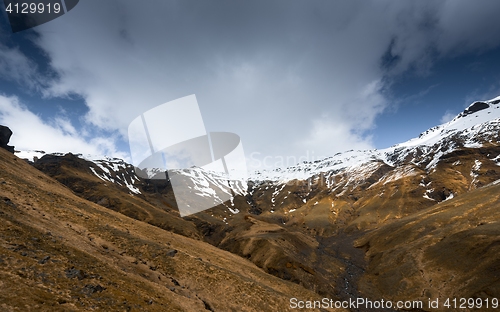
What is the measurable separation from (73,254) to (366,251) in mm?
115406

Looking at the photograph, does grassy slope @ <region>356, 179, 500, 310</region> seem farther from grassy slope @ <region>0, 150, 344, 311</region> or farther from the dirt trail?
grassy slope @ <region>0, 150, 344, 311</region>

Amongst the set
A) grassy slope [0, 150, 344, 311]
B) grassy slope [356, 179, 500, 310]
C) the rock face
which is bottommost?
grassy slope [0, 150, 344, 311]

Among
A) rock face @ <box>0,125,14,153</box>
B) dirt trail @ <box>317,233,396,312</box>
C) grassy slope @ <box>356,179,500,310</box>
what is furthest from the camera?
rock face @ <box>0,125,14,153</box>

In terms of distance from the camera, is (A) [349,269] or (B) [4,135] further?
(B) [4,135]

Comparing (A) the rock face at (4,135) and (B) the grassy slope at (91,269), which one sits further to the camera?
(A) the rock face at (4,135)

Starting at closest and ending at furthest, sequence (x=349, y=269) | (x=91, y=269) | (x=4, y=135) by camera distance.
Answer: (x=91, y=269) → (x=349, y=269) → (x=4, y=135)

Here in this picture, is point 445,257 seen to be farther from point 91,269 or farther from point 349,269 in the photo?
point 91,269

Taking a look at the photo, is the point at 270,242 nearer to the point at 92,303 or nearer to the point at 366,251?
the point at 366,251

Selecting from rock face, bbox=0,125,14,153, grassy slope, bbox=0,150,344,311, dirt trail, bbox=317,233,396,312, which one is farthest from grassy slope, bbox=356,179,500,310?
rock face, bbox=0,125,14,153

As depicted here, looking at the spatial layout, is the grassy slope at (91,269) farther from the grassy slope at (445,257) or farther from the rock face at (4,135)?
the rock face at (4,135)

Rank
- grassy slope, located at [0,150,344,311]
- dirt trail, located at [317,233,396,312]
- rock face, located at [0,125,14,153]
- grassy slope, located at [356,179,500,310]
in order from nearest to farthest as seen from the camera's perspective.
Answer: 1. grassy slope, located at [0,150,344,311]
2. grassy slope, located at [356,179,500,310]
3. dirt trail, located at [317,233,396,312]
4. rock face, located at [0,125,14,153]

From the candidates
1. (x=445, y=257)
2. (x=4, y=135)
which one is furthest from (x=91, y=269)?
(x=4, y=135)

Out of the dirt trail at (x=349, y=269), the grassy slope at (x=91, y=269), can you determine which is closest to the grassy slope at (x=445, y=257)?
the dirt trail at (x=349, y=269)

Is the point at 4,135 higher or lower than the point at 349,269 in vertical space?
higher
